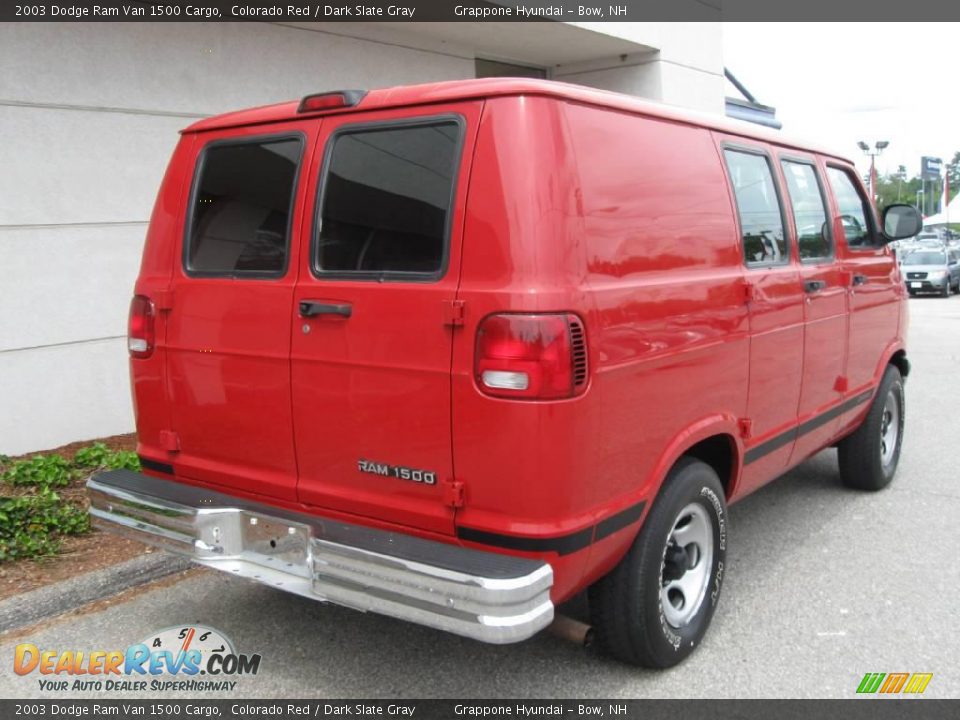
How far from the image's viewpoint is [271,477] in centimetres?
339

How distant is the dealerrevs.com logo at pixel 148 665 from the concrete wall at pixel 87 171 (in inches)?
119

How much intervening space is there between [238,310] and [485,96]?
1.28 meters

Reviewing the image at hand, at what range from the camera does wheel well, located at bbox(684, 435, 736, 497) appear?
12.3ft

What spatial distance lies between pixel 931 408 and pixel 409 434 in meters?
7.24

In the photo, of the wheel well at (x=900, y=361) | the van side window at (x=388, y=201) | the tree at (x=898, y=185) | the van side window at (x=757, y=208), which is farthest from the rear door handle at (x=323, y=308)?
the tree at (x=898, y=185)

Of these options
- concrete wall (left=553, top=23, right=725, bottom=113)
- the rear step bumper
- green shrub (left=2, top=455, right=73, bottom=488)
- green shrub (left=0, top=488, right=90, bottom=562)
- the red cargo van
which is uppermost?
concrete wall (left=553, top=23, right=725, bottom=113)

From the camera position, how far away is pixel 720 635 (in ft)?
12.6

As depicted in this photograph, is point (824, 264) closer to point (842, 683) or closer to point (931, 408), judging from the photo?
point (842, 683)

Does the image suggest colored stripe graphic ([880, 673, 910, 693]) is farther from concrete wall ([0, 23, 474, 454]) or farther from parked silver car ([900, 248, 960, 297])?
parked silver car ([900, 248, 960, 297])

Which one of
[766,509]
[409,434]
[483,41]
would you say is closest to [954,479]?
[766,509]

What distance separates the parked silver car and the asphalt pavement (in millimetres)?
23867

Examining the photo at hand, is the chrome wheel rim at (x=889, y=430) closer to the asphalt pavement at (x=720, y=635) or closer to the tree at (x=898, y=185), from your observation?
the asphalt pavement at (x=720, y=635)

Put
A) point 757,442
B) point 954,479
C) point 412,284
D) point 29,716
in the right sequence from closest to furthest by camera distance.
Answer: point 412,284 → point 29,716 → point 757,442 → point 954,479

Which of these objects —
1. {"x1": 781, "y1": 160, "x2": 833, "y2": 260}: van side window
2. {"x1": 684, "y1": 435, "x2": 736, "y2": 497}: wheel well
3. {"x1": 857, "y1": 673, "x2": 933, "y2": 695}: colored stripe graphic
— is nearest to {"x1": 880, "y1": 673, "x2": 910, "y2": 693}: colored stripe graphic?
{"x1": 857, "y1": 673, "x2": 933, "y2": 695}: colored stripe graphic
